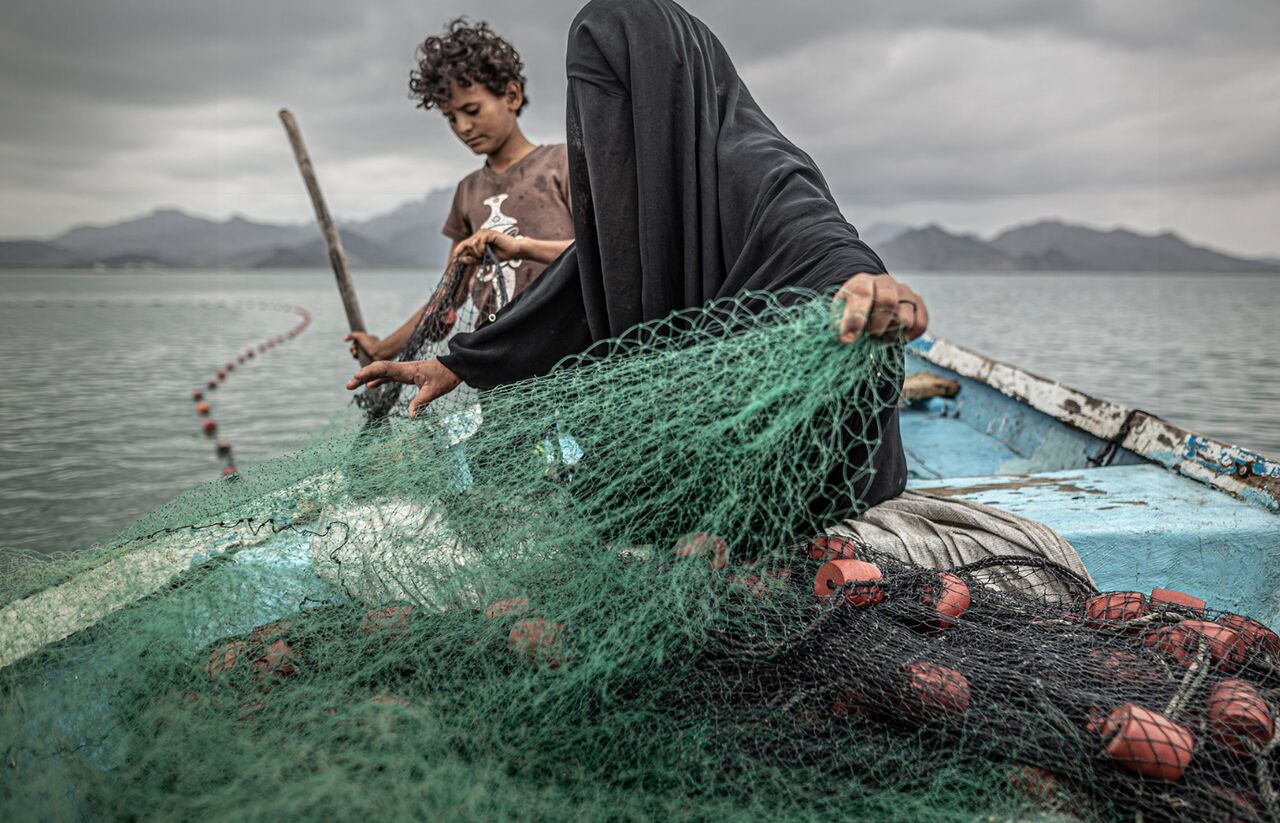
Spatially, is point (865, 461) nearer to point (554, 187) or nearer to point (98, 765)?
point (98, 765)

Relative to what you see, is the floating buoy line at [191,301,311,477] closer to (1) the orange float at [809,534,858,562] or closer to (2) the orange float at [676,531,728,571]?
(2) the orange float at [676,531,728,571]

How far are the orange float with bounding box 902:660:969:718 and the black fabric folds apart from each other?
560mm

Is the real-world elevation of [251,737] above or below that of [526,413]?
below

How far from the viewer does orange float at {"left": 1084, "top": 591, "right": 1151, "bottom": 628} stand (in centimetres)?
189

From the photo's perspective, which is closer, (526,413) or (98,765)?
(98,765)

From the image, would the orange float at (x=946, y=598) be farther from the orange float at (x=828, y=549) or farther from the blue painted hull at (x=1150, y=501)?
the blue painted hull at (x=1150, y=501)

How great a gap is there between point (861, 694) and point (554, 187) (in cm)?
262

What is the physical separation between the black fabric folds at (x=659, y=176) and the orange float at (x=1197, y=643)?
0.66m

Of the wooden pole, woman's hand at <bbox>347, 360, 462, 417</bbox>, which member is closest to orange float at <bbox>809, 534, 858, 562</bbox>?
woman's hand at <bbox>347, 360, 462, 417</bbox>

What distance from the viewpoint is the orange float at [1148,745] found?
1393mm

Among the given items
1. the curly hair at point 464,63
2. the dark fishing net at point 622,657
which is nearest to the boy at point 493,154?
the curly hair at point 464,63

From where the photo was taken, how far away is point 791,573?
74.9 inches

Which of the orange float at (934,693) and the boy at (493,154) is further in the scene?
the boy at (493,154)

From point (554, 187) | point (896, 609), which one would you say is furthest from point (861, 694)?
point (554, 187)
